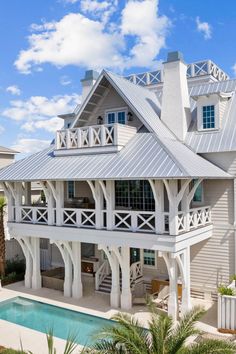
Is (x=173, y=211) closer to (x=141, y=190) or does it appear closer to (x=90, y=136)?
(x=141, y=190)

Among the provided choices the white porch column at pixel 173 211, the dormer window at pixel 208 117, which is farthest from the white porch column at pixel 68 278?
the dormer window at pixel 208 117

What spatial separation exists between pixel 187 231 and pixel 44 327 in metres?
6.82

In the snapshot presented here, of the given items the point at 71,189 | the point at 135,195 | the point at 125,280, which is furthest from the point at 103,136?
the point at 125,280

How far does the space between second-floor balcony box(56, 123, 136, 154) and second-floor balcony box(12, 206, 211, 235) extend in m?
3.06

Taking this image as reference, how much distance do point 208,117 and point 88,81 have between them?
787 centimetres

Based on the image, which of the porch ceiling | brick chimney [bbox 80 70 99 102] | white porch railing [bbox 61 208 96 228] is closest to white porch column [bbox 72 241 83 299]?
the porch ceiling

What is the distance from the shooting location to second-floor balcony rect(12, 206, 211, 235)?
13844mm

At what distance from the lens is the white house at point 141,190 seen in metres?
13.8

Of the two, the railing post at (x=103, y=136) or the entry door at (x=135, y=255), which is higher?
the railing post at (x=103, y=136)

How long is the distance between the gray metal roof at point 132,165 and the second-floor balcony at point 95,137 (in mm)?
389

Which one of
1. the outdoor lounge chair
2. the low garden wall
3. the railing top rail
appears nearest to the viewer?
the low garden wall

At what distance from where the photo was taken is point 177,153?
14500 millimetres

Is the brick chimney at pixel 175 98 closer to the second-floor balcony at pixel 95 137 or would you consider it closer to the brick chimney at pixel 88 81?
the second-floor balcony at pixel 95 137

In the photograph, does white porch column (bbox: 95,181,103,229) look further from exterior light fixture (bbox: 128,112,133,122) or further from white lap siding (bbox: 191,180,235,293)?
white lap siding (bbox: 191,180,235,293)
